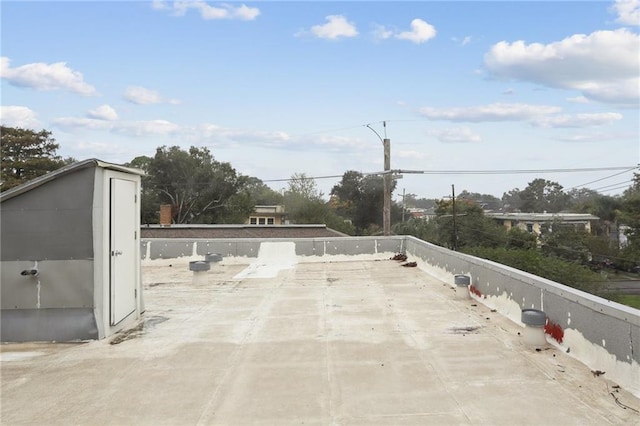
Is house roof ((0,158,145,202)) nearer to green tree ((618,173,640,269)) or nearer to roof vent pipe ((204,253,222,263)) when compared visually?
roof vent pipe ((204,253,222,263))

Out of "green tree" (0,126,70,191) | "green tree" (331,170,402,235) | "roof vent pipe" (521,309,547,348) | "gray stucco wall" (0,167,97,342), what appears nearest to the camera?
"roof vent pipe" (521,309,547,348)

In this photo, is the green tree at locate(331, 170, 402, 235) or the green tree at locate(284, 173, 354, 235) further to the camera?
the green tree at locate(331, 170, 402, 235)

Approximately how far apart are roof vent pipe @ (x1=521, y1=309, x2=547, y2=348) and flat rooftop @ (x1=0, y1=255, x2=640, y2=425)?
0.47 feet

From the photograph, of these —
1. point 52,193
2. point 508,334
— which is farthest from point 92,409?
point 508,334

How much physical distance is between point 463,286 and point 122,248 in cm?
561

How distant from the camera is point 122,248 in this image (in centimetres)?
618

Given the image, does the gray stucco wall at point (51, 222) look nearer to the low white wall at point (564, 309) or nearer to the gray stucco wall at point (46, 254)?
the gray stucco wall at point (46, 254)

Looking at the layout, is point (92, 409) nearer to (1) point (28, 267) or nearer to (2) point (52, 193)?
(1) point (28, 267)

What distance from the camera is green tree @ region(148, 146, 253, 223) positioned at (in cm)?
4981

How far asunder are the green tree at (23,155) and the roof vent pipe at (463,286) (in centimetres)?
3827

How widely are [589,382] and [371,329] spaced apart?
2.66 metres

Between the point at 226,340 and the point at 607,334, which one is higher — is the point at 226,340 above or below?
below

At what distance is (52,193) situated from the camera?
556 cm

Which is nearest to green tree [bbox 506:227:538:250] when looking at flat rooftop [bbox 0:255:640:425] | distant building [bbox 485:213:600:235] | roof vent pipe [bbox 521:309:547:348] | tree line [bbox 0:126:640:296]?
tree line [bbox 0:126:640:296]
